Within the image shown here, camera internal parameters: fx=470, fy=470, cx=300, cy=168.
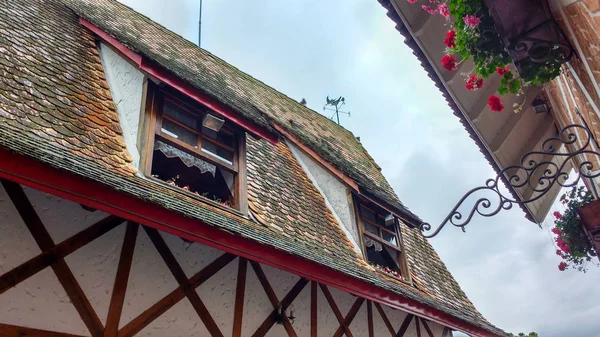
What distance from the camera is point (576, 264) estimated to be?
695 cm

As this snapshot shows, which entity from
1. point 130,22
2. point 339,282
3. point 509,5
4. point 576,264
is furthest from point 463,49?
point 130,22

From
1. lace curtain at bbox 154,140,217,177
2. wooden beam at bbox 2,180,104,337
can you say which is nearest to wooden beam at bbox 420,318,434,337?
lace curtain at bbox 154,140,217,177

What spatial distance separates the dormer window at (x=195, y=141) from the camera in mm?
5256

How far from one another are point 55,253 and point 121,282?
0.61m

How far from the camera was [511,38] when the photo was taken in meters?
3.39

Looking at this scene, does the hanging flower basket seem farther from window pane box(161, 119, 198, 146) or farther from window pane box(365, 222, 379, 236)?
window pane box(365, 222, 379, 236)

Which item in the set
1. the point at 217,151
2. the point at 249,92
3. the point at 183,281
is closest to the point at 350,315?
the point at 183,281

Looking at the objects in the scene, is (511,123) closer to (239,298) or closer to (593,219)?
(593,219)

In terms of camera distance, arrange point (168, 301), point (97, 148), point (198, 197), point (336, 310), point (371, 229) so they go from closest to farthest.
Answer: point (168, 301) < point (97, 148) < point (198, 197) < point (336, 310) < point (371, 229)

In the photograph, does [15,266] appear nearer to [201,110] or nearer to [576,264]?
[201,110]

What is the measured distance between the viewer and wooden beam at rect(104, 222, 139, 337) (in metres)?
3.87

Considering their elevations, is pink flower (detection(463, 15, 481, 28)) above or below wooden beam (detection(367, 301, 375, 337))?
above

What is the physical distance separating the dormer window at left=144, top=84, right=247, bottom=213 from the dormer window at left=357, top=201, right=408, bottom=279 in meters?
2.63

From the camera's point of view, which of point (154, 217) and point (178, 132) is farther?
point (178, 132)
